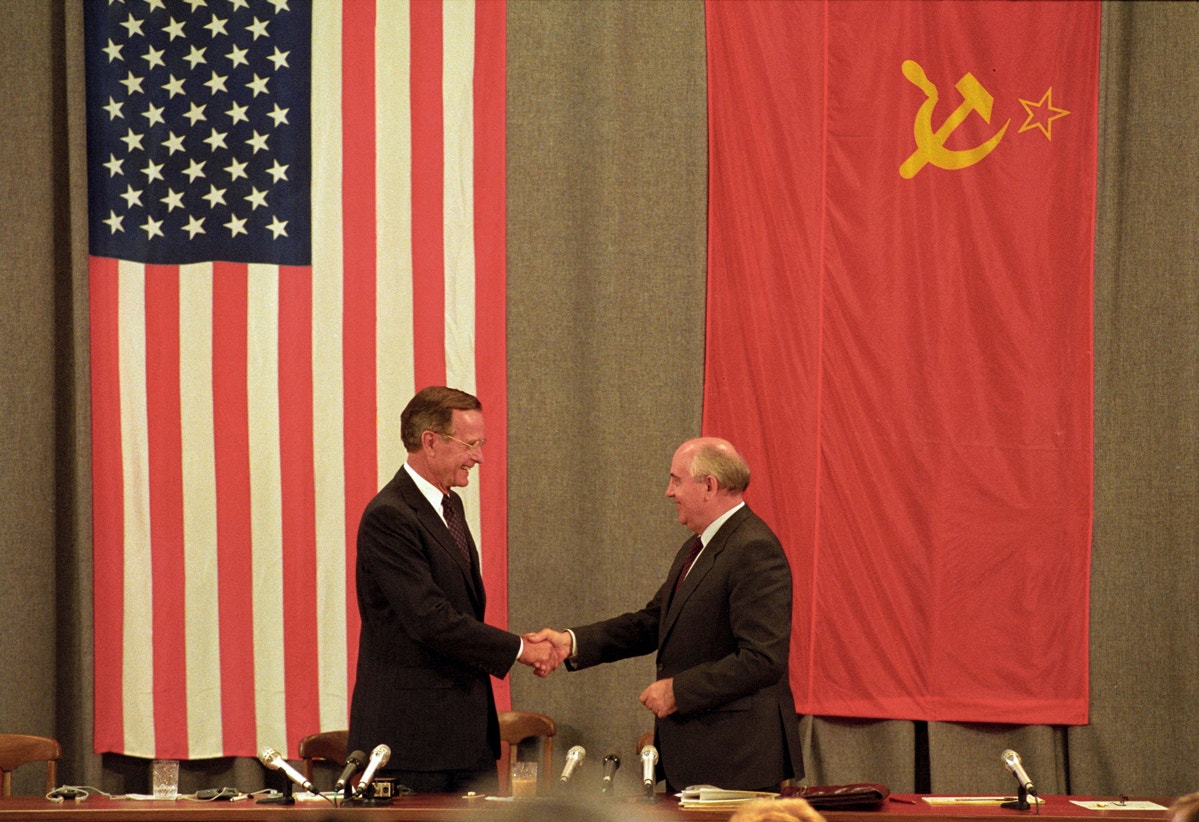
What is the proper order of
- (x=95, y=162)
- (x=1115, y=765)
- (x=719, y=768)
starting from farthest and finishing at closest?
(x=95, y=162), (x=1115, y=765), (x=719, y=768)

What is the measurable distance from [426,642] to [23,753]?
152 cm

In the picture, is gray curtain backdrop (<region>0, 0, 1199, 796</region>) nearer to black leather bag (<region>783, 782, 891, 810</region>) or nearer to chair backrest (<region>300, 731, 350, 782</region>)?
chair backrest (<region>300, 731, 350, 782</region>)

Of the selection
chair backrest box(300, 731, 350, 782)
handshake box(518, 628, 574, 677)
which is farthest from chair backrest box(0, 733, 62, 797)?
handshake box(518, 628, 574, 677)

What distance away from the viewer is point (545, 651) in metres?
4.30

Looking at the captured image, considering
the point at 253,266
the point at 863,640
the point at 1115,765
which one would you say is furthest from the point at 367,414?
the point at 1115,765

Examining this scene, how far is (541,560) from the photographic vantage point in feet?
16.9

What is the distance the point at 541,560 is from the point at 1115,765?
2.41 m

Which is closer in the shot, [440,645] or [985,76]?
[440,645]

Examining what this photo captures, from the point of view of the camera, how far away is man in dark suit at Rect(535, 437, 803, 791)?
147 inches

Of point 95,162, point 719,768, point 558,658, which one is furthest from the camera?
point 95,162

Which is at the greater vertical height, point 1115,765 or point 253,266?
point 253,266

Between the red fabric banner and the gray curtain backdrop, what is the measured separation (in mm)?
121

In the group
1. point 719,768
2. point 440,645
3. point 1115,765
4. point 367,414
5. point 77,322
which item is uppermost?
point 77,322

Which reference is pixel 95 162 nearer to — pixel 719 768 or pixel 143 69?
pixel 143 69
